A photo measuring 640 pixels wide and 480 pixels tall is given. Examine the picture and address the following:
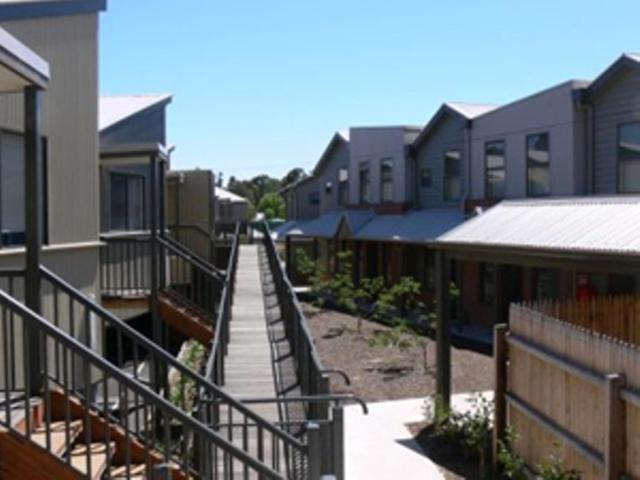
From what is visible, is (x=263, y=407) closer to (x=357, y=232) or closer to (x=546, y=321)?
(x=546, y=321)

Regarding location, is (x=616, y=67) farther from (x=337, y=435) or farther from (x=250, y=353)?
(x=337, y=435)

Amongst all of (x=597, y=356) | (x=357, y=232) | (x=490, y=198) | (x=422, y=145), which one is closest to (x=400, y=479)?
(x=597, y=356)

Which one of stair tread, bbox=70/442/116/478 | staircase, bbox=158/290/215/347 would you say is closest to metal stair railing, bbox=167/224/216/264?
staircase, bbox=158/290/215/347

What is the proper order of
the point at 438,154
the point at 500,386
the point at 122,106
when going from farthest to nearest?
the point at 438,154 < the point at 122,106 < the point at 500,386

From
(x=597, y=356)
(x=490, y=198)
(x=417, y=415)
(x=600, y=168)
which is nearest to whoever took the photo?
(x=597, y=356)

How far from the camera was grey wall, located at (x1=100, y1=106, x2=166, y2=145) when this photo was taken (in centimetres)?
1736

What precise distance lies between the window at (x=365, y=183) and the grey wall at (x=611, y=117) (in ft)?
44.1

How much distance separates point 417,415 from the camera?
13.5 metres

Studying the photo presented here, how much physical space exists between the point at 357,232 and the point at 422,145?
15.3 ft

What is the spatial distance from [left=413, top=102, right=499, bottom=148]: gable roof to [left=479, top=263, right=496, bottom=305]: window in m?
4.46

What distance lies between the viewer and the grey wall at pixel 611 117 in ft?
57.1

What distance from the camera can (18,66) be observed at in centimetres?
Result: 588

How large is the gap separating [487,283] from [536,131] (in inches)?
203

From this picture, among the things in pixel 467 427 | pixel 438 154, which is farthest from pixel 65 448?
pixel 438 154
